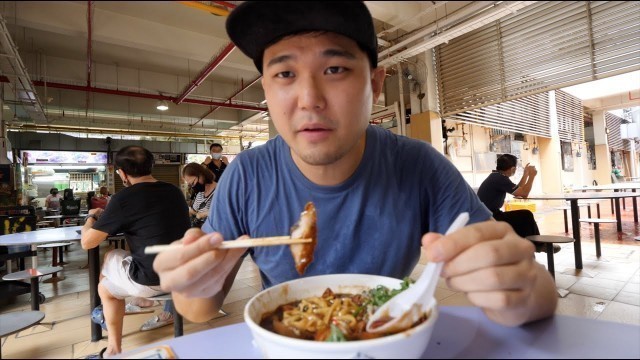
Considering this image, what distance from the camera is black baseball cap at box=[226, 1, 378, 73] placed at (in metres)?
0.58

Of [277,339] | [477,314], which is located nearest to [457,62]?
[477,314]

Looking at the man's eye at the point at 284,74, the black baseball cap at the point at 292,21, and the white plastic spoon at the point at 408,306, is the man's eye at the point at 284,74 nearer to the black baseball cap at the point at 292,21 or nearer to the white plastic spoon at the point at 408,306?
the black baseball cap at the point at 292,21

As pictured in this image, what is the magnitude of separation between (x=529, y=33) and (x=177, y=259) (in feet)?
3.20

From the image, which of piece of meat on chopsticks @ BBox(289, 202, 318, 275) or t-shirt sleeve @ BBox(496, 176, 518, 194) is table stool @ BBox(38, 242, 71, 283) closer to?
piece of meat on chopsticks @ BBox(289, 202, 318, 275)

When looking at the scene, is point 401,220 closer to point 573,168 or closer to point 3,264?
point 3,264

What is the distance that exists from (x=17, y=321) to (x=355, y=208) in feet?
6.24

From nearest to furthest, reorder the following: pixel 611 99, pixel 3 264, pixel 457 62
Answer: pixel 457 62 → pixel 611 99 → pixel 3 264

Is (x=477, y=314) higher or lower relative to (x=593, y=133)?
lower

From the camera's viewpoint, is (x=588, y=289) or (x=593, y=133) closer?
(x=588, y=289)

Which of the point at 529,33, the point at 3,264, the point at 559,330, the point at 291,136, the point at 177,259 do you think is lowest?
the point at 3,264

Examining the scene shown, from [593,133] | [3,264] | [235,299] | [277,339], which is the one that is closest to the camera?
[277,339]

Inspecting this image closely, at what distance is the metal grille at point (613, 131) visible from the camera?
43.5 ft

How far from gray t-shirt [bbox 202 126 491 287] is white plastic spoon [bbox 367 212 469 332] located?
36 cm

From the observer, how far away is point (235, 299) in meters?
3.77
